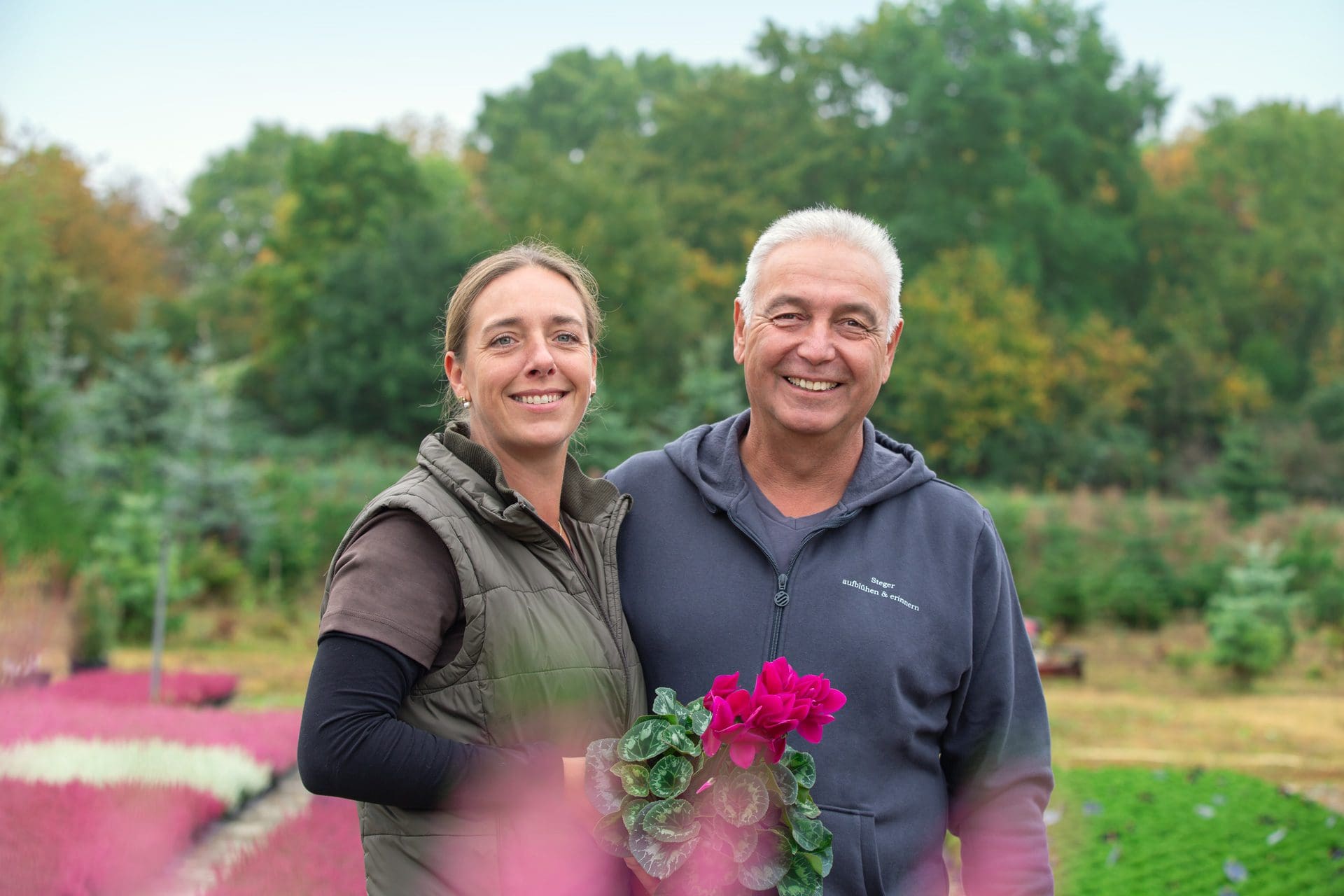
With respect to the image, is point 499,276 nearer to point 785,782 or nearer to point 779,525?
point 779,525

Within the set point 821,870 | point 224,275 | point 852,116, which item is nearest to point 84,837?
point 821,870

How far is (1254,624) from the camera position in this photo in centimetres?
1334

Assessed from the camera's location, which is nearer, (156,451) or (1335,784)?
(1335,784)

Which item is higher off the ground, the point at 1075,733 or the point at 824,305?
the point at 824,305

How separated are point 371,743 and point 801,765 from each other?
741 millimetres

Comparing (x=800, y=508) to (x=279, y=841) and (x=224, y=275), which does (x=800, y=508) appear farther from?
(x=224, y=275)

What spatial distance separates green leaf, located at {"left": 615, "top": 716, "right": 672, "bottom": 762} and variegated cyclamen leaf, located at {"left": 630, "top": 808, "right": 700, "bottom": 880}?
0.30ft

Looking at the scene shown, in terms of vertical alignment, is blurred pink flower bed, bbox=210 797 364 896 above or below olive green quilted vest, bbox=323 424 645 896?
below

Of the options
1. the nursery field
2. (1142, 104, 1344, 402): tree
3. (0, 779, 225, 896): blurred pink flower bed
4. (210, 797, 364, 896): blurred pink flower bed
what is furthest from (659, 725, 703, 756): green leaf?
(1142, 104, 1344, 402): tree

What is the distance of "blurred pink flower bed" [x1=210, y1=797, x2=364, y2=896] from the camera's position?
4.36m

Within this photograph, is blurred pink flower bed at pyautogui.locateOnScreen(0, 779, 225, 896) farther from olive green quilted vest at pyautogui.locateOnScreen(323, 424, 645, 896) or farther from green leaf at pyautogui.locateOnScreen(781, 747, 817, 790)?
green leaf at pyautogui.locateOnScreen(781, 747, 817, 790)

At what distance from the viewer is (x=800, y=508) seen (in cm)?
278

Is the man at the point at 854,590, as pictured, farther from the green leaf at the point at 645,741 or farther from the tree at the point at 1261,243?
the tree at the point at 1261,243

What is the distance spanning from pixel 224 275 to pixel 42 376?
3288 cm
